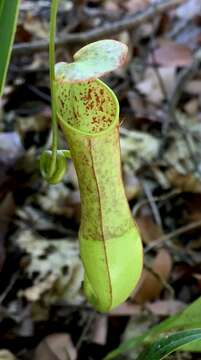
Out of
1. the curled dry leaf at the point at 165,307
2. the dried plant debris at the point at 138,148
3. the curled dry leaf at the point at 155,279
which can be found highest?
the dried plant debris at the point at 138,148

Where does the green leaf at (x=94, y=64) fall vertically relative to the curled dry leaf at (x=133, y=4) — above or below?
above

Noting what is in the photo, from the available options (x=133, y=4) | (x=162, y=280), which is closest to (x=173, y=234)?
(x=162, y=280)

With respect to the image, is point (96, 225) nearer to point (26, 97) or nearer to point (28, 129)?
point (28, 129)

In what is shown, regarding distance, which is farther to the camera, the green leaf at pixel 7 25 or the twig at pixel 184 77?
the twig at pixel 184 77

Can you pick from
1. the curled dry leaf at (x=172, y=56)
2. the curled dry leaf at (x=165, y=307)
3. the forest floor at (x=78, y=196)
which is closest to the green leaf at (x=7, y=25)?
the forest floor at (x=78, y=196)

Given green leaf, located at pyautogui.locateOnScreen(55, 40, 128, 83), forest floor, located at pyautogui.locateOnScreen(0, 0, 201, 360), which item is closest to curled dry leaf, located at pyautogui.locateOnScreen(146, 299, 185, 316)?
forest floor, located at pyautogui.locateOnScreen(0, 0, 201, 360)

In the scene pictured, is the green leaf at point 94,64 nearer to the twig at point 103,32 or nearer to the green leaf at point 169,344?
the green leaf at point 169,344

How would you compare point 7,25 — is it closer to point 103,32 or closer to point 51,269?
point 51,269

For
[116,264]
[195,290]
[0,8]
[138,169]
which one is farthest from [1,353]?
[138,169]
